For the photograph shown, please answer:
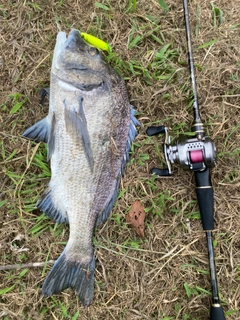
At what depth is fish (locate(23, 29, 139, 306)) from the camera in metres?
2.77

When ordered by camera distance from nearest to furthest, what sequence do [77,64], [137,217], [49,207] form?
[77,64]
[49,207]
[137,217]

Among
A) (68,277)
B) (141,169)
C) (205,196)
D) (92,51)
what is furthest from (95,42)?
(68,277)

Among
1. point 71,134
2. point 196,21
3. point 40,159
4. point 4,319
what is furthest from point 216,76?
point 4,319

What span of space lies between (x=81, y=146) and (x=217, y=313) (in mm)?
1728

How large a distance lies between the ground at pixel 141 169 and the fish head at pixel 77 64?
0.43 metres

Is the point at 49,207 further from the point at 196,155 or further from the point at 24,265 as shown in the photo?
the point at 196,155

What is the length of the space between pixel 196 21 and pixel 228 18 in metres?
0.30

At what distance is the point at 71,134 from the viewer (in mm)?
2820

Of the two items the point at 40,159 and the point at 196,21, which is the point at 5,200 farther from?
the point at 196,21

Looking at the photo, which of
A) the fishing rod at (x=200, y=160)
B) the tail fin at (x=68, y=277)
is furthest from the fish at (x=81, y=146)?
the fishing rod at (x=200, y=160)

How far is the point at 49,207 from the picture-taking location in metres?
3.05

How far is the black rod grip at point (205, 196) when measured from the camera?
303cm

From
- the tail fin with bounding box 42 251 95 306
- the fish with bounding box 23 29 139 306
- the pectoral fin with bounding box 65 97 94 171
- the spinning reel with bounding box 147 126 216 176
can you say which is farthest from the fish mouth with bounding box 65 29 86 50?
the tail fin with bounding box 42 251 95 306

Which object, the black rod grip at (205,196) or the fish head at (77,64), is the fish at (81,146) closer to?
the fish head at (77,64)
